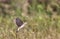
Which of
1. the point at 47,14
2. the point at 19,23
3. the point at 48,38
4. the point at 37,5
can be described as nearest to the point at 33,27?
the point at 19,23

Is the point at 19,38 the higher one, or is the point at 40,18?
the point at 19,38

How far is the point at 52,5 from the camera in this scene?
9.12 m

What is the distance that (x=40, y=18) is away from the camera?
24.5 ft

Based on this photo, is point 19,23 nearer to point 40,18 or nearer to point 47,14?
point 40,18

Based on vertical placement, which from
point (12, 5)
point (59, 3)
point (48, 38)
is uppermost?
point (48, 38)

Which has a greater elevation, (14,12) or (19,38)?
(19,38)

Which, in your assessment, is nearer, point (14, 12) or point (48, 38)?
point (48, 38)

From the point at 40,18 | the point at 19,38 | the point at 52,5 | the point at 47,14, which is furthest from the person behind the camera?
the point at 52,5

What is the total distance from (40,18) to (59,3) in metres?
1.16

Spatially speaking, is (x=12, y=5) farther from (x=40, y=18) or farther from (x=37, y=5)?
(x=40, y=18)

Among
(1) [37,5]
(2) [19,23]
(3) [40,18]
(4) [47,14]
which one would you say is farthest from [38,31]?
(1) [37,5]

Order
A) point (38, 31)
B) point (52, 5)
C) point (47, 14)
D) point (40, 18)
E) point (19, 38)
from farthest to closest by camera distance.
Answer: point (52, 5)
point (47, 14)
point (40, 18)
point (38, 31)
point (19, 38)

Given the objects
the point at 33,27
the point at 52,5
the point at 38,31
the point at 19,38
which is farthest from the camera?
the point at 52,5

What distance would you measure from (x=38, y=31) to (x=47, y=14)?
2568 mm
